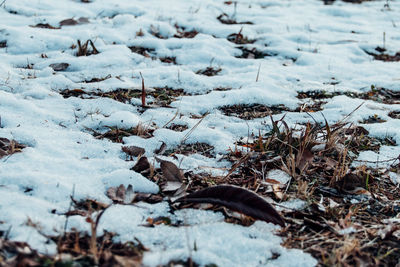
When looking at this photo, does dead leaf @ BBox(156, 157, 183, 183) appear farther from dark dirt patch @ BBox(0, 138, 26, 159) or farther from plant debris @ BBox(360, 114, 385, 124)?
plant debris @ BBox(360, 114, 385, 124)

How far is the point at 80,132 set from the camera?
2668mm

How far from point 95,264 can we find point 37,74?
8.34 feet

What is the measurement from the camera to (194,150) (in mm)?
2631

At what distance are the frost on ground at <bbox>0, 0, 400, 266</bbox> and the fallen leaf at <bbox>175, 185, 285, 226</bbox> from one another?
0.06 m

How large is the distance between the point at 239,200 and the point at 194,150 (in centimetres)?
81

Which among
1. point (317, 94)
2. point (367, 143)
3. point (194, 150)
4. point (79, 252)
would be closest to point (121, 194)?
point (79, 252)

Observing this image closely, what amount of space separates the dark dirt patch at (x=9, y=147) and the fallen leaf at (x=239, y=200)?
3.39ft

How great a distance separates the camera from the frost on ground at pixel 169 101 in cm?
178

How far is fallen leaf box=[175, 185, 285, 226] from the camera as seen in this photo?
72.9 inches

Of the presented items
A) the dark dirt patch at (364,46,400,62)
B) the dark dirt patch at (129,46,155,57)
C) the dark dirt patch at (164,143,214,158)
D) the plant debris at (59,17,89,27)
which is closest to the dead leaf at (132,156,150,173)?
the dark dirt patch at (164,143,214,158)

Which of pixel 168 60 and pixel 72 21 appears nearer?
pixel 168 60

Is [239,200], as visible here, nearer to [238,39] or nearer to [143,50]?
[143,50]

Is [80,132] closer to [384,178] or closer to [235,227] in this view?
[235,227]

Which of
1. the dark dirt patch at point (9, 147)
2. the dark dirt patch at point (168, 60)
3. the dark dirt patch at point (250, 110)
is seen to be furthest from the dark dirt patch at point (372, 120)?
the dark dirt patch at point (9, 147)
